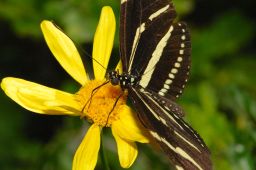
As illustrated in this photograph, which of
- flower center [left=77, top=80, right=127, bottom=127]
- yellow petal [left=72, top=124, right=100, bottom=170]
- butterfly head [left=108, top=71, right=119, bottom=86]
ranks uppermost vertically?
butterfly head [left=108, top=71, right=119, bottom=86]

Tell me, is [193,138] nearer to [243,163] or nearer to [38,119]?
[243,163]

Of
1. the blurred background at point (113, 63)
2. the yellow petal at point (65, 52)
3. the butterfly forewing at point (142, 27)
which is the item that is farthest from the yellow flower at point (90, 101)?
the blurred background at point (113, 63)

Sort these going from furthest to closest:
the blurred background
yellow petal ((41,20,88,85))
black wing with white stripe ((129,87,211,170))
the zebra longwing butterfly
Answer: the blurred background < yellow petal ((41,20,88,85)) < the zebra longwing butterfly < black wing with white stripe ((129,87,211,170))

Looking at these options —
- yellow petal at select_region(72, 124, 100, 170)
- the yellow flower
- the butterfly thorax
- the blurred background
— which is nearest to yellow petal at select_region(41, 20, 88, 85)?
the yellow flower

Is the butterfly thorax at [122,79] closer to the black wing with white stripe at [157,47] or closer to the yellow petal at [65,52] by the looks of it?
the black wing with white stripe at [157,47]

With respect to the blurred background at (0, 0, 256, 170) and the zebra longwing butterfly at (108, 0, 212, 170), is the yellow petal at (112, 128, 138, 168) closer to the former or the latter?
the zebra longwing butterfly at (108, 0, 212, 170)

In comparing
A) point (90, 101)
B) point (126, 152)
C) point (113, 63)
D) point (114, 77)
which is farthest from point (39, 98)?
point (113, 63)

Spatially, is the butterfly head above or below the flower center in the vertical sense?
above
